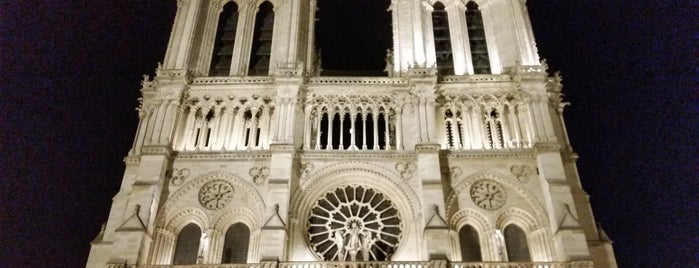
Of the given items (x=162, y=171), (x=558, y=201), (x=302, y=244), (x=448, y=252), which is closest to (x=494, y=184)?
(x=558, y=201)

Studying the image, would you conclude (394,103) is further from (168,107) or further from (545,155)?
(168,107)

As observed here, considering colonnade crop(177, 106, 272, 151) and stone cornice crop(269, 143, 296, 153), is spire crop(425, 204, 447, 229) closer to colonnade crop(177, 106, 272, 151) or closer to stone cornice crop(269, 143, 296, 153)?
stone cornice crop(269, 143, 296, 153)

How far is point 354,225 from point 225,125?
6.91 metres

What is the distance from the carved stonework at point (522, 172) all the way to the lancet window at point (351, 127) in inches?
189

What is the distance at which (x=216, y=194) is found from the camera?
20.5 m

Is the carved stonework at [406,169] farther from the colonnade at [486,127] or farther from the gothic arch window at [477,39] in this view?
the gothic arch window at [477,39]

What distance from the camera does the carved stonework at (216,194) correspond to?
2028 centimetres

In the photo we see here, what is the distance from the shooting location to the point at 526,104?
21797 millimetres

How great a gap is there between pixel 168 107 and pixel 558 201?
50.5 feet

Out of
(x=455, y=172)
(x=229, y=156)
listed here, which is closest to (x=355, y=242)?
(x=455, y=172)

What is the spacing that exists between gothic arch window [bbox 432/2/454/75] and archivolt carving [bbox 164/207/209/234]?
38.4 feet

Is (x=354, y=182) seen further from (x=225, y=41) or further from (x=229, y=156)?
(x=225, y=41)

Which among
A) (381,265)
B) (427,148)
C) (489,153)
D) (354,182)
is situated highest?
(489,153)

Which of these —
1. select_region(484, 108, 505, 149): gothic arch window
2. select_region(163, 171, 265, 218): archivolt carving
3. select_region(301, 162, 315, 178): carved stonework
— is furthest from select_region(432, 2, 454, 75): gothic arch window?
select_region(163, 171, 265, 218): archivolt carving
